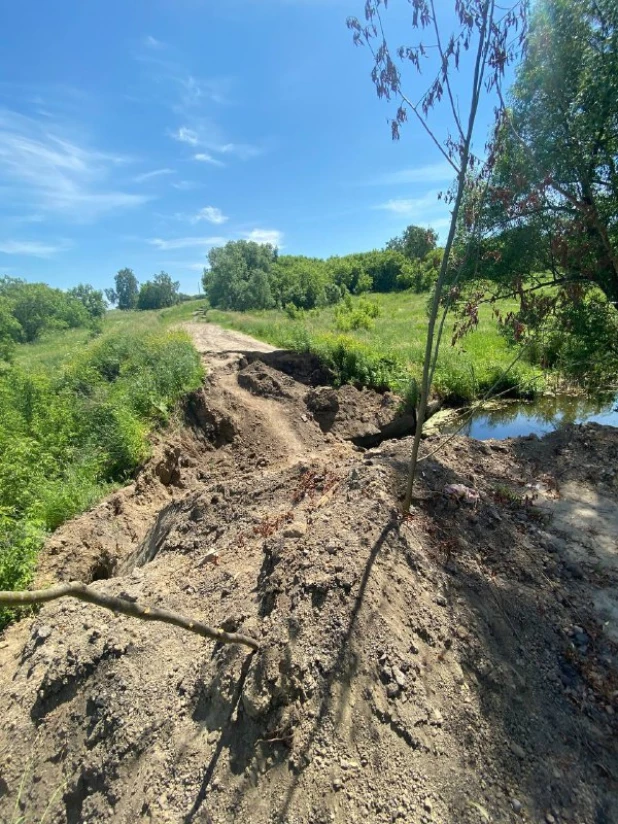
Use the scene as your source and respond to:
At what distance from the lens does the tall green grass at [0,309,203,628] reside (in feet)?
21.0

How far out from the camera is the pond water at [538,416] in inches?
555

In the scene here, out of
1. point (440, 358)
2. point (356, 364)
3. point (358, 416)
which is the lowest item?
point (358, 416)

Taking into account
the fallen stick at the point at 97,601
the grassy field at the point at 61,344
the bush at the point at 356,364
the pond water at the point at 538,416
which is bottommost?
the pond water at the point at 538,416

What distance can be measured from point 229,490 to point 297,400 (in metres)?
8.69

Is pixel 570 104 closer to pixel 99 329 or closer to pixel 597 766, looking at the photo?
pixel 597 766

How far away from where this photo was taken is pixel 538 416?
1515 cm

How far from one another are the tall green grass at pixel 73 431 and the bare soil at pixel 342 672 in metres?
1.65

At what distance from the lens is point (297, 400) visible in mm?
14000

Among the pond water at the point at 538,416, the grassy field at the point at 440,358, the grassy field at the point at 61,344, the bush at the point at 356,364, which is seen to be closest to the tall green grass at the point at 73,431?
the grassy field at the point at 61,344

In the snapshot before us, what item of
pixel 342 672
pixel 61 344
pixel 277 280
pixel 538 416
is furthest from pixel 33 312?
pixel 342 672

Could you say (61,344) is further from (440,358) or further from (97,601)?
(97,601)

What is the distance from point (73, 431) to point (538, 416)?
1466 centimetres

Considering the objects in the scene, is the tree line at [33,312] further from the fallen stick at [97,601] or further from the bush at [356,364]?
the fallen stick at [97,601]

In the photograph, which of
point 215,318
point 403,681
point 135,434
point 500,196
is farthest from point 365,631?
point 215,318
